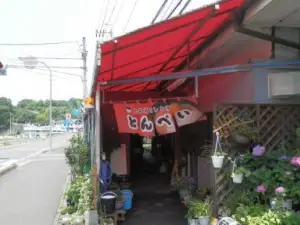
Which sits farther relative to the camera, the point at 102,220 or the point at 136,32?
the point at 102,220

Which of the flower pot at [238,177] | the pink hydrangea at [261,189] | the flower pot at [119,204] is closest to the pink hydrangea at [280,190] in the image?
the pink hydrangea at [261,189]

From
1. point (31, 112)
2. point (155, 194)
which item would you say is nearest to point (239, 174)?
point (155, 194)

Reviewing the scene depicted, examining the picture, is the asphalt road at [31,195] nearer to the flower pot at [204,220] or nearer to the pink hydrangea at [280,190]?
the flower pot at [204,220]

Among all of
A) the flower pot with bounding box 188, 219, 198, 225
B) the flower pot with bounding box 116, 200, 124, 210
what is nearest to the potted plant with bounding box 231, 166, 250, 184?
the flower pot with bounding box 188, 219, 198, 225

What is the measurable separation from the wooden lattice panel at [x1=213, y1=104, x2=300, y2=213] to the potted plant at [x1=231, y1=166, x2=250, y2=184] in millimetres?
488

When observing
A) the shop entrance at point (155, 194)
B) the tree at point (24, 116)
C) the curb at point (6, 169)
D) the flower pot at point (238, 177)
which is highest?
the tree at point (24, 116)

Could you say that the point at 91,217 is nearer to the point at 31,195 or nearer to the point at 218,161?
the point at 218,161

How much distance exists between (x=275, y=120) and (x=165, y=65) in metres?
3.49

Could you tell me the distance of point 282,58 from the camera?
20.7 ft

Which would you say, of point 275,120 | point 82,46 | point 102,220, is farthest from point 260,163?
Answer: point 82,46

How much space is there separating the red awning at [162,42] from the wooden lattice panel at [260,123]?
152 centimetres

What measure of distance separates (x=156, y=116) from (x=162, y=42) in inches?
87.3

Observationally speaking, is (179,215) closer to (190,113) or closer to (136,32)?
(190,113)

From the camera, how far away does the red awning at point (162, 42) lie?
17.2ft
